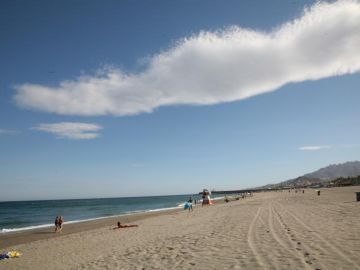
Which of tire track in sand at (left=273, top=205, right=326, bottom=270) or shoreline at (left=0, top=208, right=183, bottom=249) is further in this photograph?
shoreline at (left=0, top=208, right=183, bottom=249)

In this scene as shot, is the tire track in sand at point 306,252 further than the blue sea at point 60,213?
No

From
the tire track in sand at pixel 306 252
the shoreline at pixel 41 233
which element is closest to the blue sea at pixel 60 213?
the shoreline at pixel 41 233

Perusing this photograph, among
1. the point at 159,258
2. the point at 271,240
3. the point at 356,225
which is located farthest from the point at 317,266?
the point at 356,225

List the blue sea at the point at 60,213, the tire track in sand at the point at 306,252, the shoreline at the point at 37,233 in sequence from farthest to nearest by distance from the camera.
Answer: the blue sea at the point at 60,213, the shoreline at the point at 37,233, the tire track in sand at the point at 306,252

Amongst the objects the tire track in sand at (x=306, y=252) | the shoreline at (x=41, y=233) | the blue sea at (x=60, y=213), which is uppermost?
the tire track in sand at (x=306, y=252)

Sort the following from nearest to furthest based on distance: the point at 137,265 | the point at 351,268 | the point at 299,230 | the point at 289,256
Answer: the point at 351,268 < the point at 289,256 < the point at 137,265 < the point at 299,230

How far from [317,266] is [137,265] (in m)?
4.50

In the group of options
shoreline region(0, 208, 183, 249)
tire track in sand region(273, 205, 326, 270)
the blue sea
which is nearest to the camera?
tire track in sand region(273, 205, 326, 270)

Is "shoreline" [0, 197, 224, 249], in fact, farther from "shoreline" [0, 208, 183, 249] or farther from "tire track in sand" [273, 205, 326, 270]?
"tire track in sand" [273, 205, 326, 270]

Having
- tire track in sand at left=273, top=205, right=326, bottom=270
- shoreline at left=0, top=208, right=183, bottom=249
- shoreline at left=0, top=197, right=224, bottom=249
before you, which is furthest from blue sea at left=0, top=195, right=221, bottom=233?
tire track in sand at left=273, top=205, right=326, bottom=270

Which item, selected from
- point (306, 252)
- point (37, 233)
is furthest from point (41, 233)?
point (306, 252)

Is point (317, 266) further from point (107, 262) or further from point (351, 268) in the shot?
point (107, 262)

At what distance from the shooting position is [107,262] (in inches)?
391

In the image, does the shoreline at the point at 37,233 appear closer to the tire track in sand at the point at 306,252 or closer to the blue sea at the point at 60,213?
the blue sea at the point at 60,213
